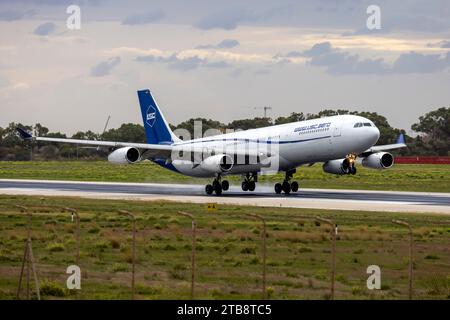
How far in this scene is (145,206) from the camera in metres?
56.9

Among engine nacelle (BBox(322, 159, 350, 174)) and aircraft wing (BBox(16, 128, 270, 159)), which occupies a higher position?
aircraft wing (BBox(16, 128, 270, 159))

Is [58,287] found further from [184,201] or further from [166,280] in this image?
[184,201]

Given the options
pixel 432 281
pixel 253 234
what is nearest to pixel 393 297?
pixel 432 281

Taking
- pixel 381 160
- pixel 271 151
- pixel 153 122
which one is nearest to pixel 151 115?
pixel 153 122

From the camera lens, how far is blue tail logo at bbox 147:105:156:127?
261 feet

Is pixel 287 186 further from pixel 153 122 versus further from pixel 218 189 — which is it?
pixel 153 122

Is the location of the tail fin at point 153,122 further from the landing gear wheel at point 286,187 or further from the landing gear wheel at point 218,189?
the landing gear wheel at point 286,187

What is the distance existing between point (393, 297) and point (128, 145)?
46.2 metres

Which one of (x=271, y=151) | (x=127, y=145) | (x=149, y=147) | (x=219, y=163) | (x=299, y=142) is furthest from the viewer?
Result: (x=149, y=147)

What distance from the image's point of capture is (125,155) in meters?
68.8

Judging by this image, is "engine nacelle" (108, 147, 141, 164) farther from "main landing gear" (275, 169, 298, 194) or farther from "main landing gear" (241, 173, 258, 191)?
"main landing gear" (275, 169, 298, 194)

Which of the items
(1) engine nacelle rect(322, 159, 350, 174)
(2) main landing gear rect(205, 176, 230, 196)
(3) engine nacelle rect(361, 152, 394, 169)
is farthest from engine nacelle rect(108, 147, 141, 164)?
(3) engine nacelle rect(361, 152, 394, 169)

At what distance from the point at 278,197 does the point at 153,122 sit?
17336 millimetres
